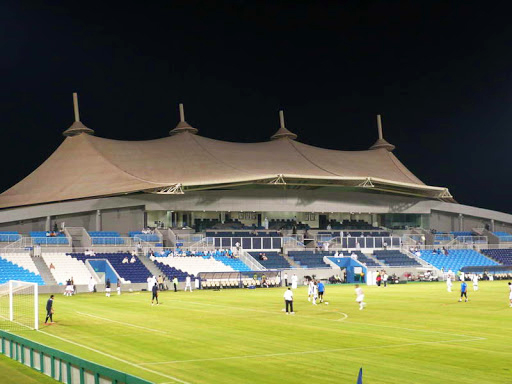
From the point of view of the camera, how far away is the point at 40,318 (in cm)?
3881

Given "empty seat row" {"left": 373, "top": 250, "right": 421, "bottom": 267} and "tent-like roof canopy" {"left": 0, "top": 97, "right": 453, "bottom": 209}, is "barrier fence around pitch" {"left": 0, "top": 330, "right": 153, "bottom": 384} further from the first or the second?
"empty seat row" {"left": 373, "top": 250, "right": 421, "bottom": 267}

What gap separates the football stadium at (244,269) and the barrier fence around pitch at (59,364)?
9cm

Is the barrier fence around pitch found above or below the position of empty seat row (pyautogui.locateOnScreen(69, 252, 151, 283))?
below

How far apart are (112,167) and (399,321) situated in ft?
186

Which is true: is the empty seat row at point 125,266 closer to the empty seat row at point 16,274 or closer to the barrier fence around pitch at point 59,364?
the empty seat row at point 16,274

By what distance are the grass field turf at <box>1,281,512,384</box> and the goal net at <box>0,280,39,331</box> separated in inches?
56.5

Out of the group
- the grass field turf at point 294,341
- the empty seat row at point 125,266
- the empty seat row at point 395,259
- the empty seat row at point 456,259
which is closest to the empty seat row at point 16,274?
the empty seat row at point 125,266

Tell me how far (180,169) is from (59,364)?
69.3 m

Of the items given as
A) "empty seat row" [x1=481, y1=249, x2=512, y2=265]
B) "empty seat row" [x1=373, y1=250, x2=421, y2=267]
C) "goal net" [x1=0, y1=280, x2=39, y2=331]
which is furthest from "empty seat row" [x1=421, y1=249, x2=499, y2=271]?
"goal net" [x1=0, y1=280, x2=39, y2=331]

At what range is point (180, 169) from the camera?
88062 millimetres

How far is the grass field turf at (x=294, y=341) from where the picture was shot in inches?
829

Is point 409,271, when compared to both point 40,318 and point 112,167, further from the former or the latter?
point 40,318

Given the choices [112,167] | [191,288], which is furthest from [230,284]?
[112,167]

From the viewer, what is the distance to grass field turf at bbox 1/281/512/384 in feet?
69.1
